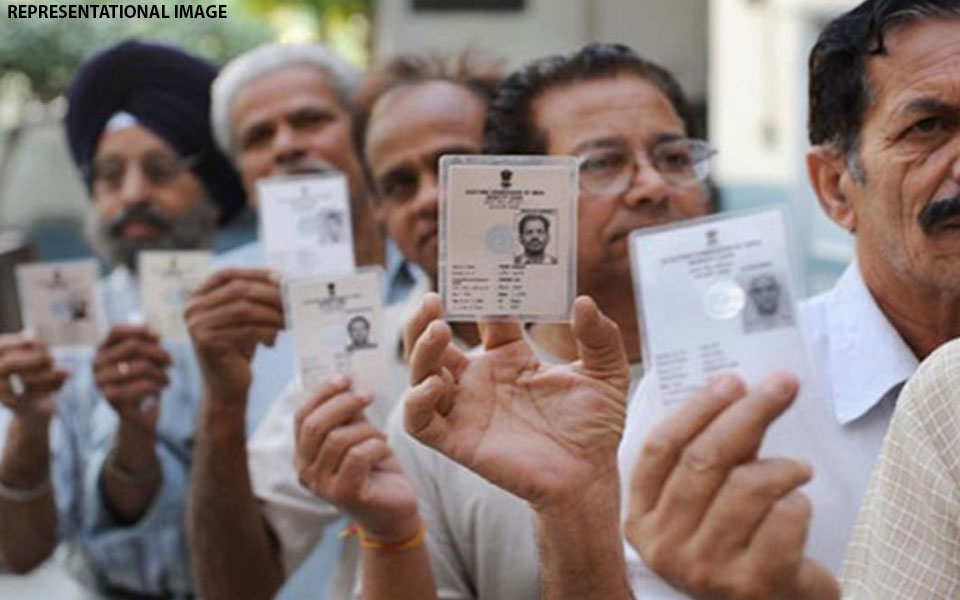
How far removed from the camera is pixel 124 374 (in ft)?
9.06

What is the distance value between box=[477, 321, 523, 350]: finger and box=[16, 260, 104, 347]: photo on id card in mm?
1382

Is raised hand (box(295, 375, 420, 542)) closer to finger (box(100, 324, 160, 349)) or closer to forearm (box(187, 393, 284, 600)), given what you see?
forearm (box(187, 393, 284, 600))

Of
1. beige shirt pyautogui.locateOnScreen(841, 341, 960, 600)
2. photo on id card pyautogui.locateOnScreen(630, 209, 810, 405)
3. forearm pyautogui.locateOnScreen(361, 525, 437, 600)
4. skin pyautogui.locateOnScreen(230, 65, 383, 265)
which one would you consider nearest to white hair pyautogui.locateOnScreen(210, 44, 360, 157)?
skin pyautogui.locateOnScreen(230, 65, 383, 265)

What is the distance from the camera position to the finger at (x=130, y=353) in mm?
2773

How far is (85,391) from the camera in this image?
9.80 ft

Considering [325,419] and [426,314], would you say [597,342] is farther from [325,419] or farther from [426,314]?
[325,419]

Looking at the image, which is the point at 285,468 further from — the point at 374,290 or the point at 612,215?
the point at 612,215

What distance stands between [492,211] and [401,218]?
1.00 meters

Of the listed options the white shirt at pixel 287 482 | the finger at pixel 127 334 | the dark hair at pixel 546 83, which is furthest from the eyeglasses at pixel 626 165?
the finger at pixel 127 334

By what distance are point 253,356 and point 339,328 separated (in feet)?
1.28

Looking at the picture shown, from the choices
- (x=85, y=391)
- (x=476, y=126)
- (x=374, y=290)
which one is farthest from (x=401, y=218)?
(x=85, y=391)

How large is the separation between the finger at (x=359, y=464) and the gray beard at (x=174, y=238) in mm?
1312

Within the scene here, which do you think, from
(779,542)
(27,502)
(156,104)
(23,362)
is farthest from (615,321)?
(156,104)

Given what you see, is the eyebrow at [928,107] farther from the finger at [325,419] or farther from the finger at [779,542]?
the finger at [325,419]
